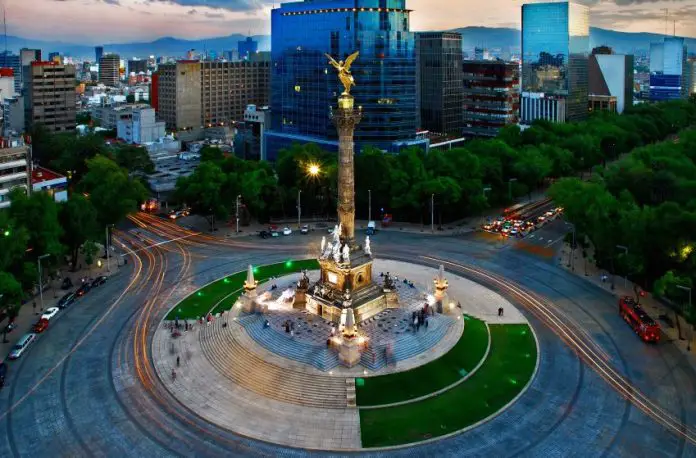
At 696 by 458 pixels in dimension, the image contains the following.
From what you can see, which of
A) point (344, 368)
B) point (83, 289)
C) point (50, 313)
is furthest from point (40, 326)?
point (344, 368)

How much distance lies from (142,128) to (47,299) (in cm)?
12113

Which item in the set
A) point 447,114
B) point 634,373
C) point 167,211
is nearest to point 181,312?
point 634,373

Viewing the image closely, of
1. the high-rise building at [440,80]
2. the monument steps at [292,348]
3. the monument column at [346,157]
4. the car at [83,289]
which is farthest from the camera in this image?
the high-rise building at [440,80]

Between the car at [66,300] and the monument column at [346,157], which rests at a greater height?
the monument column at [346,157]

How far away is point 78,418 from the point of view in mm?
48688

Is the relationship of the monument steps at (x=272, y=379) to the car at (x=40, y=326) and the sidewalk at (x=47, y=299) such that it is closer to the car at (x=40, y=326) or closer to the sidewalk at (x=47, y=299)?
the car at (x=40, y=326)

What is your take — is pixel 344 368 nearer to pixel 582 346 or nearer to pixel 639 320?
pixel 582 346

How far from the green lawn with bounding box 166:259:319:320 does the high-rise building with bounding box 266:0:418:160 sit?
192ft

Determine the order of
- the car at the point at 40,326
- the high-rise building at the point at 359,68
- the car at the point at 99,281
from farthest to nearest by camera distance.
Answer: the high-rise building at the point at 359,68, the car at the point at 99,281, the car at the point at 40,326

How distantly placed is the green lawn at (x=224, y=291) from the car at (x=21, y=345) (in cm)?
1359

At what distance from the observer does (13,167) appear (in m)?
97.0

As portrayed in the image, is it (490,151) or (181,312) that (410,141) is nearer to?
(490,151)

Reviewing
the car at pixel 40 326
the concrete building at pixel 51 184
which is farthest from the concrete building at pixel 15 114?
the car at pixel 40 326

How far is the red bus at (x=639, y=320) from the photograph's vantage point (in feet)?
200
